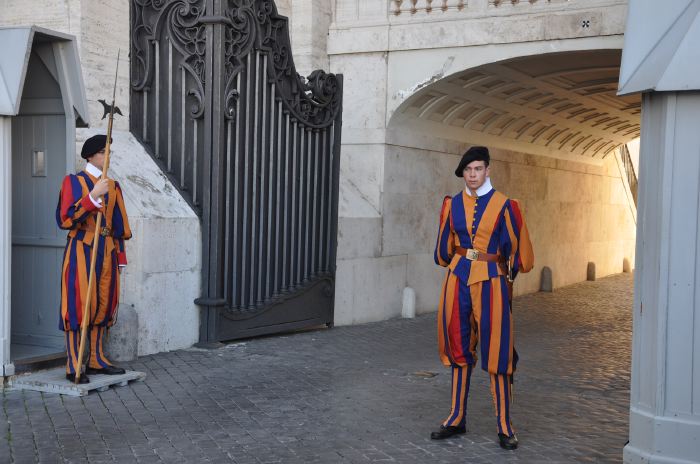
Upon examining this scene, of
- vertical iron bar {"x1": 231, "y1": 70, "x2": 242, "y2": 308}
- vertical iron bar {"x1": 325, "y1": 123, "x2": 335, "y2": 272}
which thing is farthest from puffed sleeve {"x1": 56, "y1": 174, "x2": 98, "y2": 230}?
vertical iron bar {"x1": 325, "y1": 123, "x2": 335, "y2": 272}

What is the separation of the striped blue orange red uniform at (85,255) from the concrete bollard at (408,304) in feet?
18.0

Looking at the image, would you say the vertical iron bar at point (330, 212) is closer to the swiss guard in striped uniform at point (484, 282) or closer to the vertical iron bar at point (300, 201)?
the vertical iron bar at point (300, 201)

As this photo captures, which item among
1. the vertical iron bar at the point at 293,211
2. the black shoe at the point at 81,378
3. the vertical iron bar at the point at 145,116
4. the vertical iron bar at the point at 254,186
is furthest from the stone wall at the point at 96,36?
the black shoe at the point at 81,378

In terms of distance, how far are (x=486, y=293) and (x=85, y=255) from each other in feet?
9.69

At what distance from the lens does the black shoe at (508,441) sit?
211 inches

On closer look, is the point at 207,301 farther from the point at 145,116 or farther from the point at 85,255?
the point at 85,255

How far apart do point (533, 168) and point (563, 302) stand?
2.53 metres

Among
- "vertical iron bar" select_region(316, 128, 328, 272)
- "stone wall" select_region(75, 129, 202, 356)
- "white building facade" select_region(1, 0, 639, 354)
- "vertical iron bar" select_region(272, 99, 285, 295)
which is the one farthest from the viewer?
"vertical iron bar" select_region(316, 128, 328, 272)

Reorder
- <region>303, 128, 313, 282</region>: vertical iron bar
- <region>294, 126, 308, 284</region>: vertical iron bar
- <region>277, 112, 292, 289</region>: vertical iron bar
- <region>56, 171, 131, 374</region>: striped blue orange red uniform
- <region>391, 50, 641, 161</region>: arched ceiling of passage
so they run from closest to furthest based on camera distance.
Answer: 1. <region>56, 171, 131, 374</region>: striped blue orange red uniform
2. <region>277, 112, 292, 289</region>: vertical iron bar
3. <region>294, 126, 308, 284</region>: vertical iron bar
4. <region>303, 128, 313, 282</region>: vertical iron bar
5. <region>391, 50, 641, 161</region>: arched ceiling of passage

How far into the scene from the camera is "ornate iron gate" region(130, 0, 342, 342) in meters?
8.48

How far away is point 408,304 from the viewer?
1156 cm

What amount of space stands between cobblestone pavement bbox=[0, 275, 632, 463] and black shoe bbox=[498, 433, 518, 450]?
7cm

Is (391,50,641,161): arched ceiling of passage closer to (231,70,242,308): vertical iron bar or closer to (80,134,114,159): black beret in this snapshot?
(231,70,242,308): vertical iron bar

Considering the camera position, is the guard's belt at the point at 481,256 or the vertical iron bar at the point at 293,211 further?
the vertical iron bar at the point at 293,211
